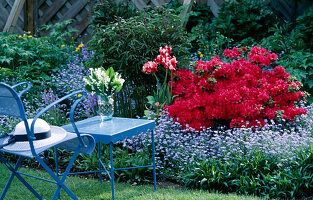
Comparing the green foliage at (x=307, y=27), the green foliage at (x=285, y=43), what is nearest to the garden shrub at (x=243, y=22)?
the green foliage at (x=285, y=43)

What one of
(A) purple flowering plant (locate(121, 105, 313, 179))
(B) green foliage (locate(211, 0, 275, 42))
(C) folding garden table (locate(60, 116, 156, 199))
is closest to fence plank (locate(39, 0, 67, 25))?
(B) green foliage (locate(211, 0, 275, 42))

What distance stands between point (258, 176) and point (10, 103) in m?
2.12

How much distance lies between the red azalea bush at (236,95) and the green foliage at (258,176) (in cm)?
54

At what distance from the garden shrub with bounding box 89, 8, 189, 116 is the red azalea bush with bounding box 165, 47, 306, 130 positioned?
46 centimetres

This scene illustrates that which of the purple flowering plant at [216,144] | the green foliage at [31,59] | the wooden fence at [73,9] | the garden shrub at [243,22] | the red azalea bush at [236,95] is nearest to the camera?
the purple flowering plant at [216,144]

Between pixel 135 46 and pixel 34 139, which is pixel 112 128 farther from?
pixel 135 46

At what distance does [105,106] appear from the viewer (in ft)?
10.2

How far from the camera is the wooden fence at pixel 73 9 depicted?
245 inches

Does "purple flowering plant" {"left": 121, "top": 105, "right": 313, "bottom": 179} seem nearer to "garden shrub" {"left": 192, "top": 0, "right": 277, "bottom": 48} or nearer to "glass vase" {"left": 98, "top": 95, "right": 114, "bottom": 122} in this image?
"glass vase" {"left": 98, "top": 95, "right": 114, "bottom": 122}

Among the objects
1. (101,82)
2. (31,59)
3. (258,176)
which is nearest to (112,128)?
(101,82)

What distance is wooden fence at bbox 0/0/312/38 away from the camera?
6.21m

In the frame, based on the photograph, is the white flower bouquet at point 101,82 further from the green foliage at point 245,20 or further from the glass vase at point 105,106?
the green foliage at point 245,20

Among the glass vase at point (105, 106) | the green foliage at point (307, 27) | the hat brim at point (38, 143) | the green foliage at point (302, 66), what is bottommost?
the hat brim at point (38, 143)

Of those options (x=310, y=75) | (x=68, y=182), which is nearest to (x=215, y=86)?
(x=310, y=75)
